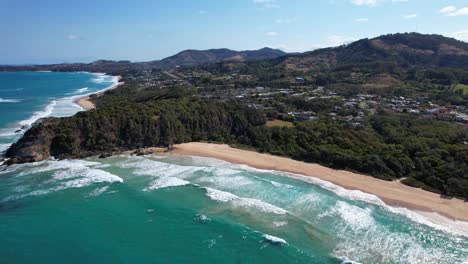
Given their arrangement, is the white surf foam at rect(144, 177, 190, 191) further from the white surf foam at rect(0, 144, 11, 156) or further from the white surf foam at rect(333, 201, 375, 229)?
the white surf foam at rect(0, 144, 11, 156)

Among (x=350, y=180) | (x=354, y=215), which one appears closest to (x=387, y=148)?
(x=350, y=180)

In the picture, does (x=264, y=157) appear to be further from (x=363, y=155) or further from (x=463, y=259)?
(x=463, y=259)

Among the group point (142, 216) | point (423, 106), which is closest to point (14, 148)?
point (142, 216)

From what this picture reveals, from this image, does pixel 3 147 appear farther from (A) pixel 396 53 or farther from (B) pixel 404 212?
(A) pixel 396 53

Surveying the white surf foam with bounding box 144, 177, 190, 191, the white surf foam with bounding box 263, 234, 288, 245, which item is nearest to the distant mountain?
the white surf foam with bounding box 144, 177, 190, 191

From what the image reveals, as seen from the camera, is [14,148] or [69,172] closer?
[69,172]

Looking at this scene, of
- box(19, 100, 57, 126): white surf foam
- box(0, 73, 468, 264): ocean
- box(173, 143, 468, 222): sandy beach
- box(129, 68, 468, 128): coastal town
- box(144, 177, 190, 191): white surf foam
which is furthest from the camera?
box(19, 100, 57, 126): white surf foam
